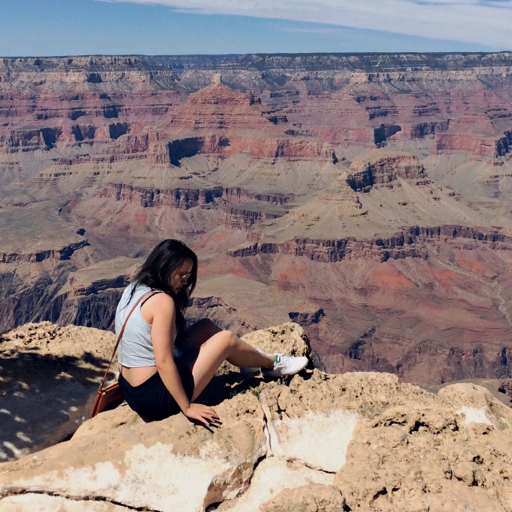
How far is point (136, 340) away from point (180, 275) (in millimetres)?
985

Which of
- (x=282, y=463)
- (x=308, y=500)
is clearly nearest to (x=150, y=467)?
(x=282, y=463)

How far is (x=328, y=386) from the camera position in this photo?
9.20 meters

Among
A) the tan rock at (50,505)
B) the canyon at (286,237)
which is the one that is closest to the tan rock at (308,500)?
the tan rock at (50,505)

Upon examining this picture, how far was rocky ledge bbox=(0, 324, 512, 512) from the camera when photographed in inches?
279

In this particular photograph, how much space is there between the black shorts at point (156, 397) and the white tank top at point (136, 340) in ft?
0.86

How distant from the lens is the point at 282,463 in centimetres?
775

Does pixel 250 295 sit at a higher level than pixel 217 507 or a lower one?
lower

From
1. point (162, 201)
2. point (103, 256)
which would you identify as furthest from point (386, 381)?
point (162, 201)

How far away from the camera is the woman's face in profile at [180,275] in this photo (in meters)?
8.42

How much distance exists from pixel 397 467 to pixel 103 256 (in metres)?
121

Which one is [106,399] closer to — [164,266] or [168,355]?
[168,355]

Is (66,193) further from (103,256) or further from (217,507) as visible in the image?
(217,507)

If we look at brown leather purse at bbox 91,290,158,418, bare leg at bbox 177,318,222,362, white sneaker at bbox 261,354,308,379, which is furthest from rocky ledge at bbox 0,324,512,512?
bare leg at bbox 177,318,222,362

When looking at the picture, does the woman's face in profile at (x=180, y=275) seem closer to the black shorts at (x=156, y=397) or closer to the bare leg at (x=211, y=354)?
the bare leg at (x=211, y=354)
